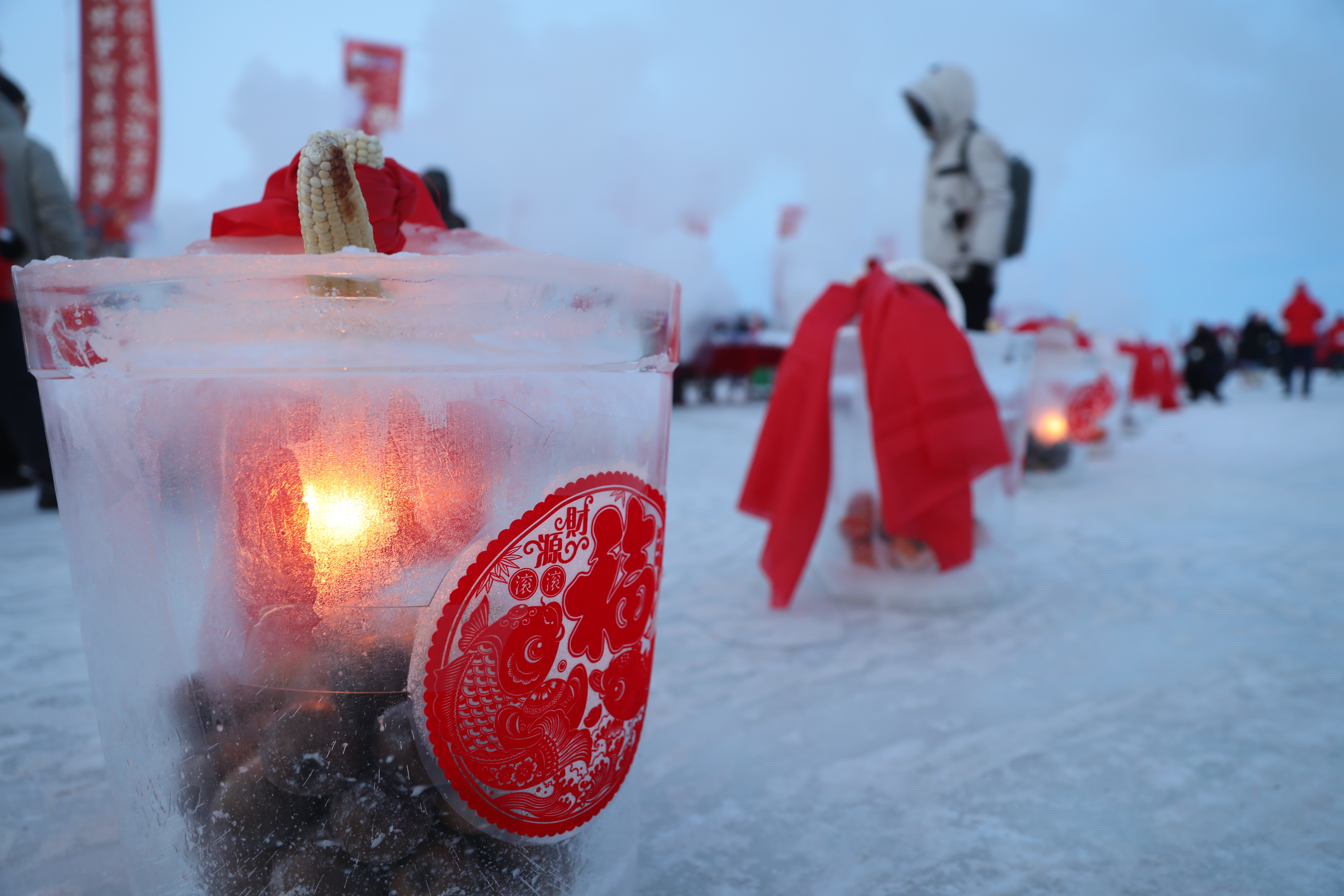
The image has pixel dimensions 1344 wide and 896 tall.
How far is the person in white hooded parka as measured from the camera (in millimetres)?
2113

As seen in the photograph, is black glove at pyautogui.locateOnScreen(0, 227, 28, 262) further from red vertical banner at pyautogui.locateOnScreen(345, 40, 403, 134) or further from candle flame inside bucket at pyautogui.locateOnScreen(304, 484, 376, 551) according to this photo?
red vertical banner at pyautogui.locateOnScreen(345, 40, 403, 134)

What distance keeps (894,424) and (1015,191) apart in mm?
1331

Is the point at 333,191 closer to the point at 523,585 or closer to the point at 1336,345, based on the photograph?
the point at 523,585

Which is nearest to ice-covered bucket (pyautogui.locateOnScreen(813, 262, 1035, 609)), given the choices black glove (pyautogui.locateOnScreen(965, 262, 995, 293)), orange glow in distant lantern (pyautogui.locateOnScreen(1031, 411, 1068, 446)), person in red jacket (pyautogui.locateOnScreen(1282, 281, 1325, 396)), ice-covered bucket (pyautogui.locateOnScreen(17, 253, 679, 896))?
black glove (pyautogui.locateOnScreen(965, 262, 995, 293))

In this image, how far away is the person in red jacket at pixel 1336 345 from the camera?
13594 mm

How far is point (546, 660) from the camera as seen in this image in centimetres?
48

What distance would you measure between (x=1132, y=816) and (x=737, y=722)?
0.43 m

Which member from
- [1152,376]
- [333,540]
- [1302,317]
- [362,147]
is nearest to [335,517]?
[333,540]

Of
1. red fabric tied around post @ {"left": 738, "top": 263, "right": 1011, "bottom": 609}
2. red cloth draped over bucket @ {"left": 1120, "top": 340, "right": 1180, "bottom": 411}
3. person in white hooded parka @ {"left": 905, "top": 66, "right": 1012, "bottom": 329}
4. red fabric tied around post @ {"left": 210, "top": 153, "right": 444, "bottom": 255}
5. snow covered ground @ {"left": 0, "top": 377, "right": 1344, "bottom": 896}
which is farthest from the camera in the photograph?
red cloth draped over bucket @ {"left": 1120, "top": 340, "right": 1180, "bottom": 411}

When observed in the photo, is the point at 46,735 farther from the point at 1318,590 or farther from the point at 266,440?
the point at 1318,590

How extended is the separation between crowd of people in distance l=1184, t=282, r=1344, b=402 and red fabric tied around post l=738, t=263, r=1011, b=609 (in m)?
7.94

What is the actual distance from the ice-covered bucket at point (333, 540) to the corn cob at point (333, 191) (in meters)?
0.07

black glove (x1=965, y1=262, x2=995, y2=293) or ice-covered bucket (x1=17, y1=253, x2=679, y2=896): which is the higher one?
black glove (x1=965, y1=262, x2=995, y2=293)

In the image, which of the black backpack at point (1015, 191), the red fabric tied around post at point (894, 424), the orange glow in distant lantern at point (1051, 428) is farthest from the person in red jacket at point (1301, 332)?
the red fabric tied around post at point (894, 424)
